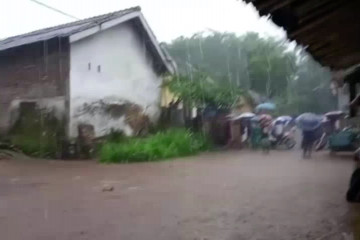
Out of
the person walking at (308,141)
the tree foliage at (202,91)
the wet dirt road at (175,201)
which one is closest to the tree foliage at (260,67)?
the tree foliage at (202,91)

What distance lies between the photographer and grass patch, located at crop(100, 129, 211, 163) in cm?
1575

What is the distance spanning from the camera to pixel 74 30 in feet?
54.2

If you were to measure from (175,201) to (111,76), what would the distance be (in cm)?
1038

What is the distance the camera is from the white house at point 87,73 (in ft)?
55.0

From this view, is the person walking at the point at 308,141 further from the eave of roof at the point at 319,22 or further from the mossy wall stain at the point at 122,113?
the eave of roof at the point at 319,22

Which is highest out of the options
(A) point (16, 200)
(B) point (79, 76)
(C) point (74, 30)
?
(C) point (74, 30)

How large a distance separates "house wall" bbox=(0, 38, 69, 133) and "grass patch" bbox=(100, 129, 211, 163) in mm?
2216

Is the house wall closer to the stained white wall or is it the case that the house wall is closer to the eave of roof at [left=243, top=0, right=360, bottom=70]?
the stained white wall

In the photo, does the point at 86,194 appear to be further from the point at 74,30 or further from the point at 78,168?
the point at 74,30

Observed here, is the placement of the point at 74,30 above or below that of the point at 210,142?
above

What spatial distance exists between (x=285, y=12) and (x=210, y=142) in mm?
17195

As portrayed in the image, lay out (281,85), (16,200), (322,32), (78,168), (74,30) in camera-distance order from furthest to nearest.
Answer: (281,85), (74,30), (78,168), (16,200), (322,32)

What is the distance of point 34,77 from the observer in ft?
57.1

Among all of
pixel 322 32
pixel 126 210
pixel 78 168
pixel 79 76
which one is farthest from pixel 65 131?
pixel 322 32
